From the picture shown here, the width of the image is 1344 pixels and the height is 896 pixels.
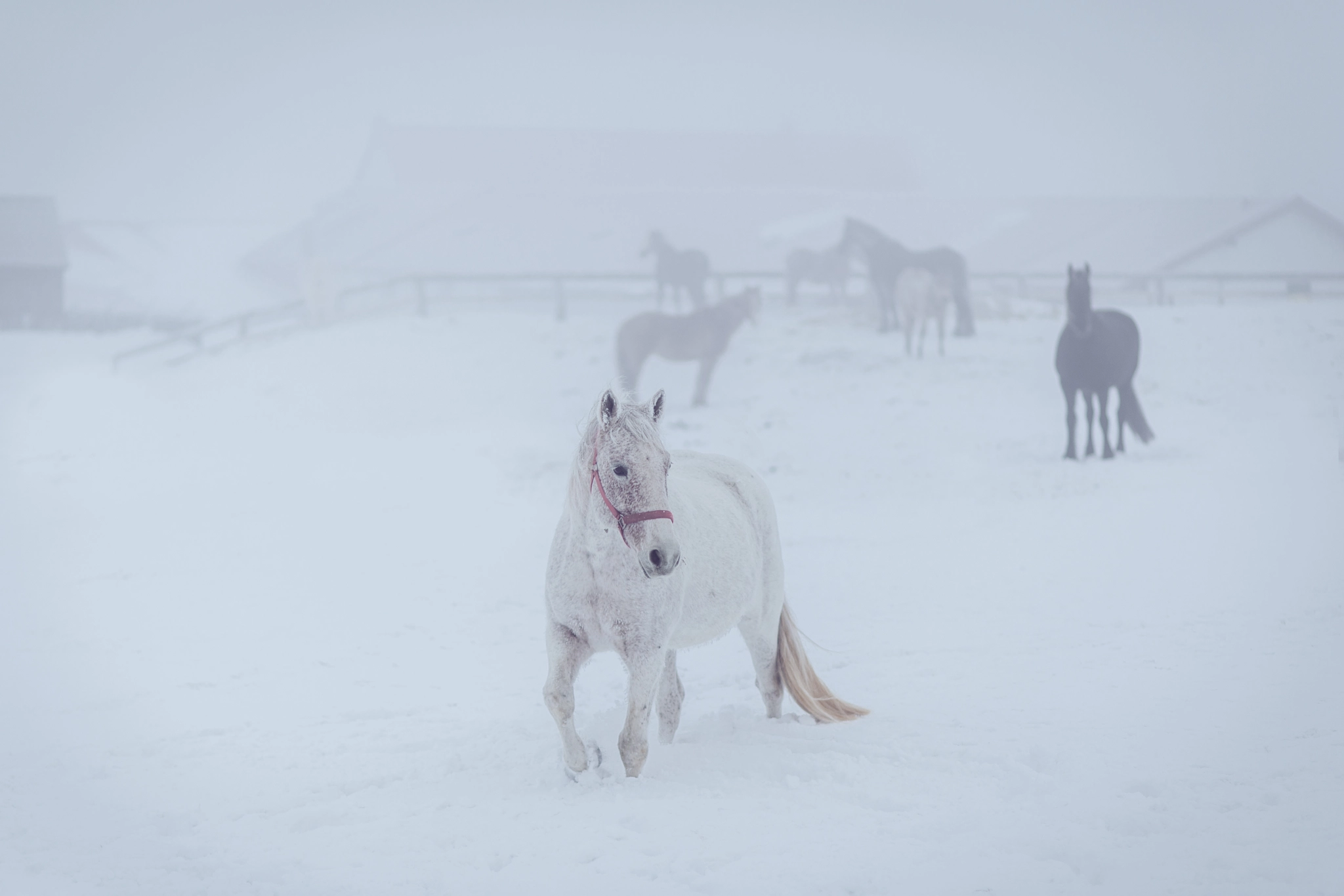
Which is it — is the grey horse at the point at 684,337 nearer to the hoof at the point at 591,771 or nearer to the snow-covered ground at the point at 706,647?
the snow-covered ground at the point at 706,647

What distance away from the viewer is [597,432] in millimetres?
3121

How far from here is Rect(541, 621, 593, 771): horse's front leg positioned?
3361 mm

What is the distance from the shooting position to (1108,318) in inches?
365

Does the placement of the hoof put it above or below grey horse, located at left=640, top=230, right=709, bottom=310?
below

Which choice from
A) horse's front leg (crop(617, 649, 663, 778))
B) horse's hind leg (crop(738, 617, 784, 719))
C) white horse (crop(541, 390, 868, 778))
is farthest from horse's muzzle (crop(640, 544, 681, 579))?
horse's hind leg (crop(738, 617, 784, 719))

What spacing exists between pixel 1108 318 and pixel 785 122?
12628mm

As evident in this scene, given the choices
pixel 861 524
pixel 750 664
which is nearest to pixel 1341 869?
pixel 750 664

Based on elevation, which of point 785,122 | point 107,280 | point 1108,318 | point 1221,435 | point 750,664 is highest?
point 785,122

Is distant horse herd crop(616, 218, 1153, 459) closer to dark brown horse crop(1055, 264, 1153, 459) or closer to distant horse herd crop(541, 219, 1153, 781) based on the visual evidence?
dark brown horse crop(1055, 264, 1153, 459)

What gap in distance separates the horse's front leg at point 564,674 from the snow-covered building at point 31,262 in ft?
36.2

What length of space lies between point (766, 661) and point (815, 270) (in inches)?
469

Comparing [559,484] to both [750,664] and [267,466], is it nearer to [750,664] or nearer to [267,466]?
[267,466]

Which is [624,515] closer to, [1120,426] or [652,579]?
[652,579]

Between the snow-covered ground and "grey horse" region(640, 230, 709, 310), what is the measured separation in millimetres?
1356
